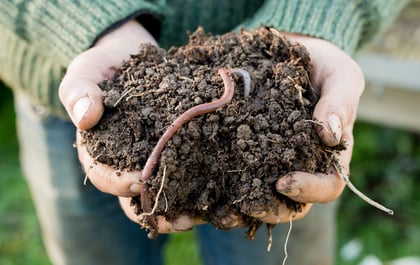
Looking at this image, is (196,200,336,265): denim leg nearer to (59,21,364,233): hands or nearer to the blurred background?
(59,21,364,233): hands

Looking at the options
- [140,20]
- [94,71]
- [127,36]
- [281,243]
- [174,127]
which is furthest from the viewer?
[281,243]

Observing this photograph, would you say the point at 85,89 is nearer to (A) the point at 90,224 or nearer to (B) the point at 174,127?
(B) the point at 174,127

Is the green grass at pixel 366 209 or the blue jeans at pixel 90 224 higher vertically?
the blue jeans at pixel 90 224

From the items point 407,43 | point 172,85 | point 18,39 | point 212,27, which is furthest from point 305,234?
point 407,43

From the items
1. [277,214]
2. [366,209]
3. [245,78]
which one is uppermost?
[245,78]

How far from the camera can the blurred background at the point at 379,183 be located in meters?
2.77

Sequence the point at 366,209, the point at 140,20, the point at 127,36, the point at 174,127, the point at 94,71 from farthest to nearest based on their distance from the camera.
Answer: the point at 366,209 < the point at 140,20 < the point at 127,36 < the point at 94,71 < the point at 174,127

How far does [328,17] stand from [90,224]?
3.46 feet

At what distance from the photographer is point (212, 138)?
1.22 metres

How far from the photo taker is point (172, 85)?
1.27 meters

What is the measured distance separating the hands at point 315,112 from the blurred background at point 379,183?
1.44 m

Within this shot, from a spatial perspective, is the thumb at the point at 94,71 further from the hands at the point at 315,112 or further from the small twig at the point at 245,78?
the small twig at the point at 245,78

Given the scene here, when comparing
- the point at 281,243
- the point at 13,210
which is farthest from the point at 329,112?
the point at 13,210

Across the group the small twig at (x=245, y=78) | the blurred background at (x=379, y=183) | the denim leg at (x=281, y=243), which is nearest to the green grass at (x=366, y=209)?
the blurred background at (x=379, y=183)
